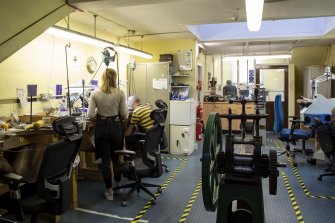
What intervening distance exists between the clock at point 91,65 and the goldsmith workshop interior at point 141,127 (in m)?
0.02

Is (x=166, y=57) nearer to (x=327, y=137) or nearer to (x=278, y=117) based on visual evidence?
(x=278, y=117)

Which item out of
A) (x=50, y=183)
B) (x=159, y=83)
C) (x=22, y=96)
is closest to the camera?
(x=50, y=183)

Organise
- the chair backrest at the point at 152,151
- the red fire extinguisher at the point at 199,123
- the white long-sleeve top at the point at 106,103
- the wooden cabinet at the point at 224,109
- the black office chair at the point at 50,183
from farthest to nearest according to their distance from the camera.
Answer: the wooden cabinet at the point at 224,109, the red fire extinguisher at the point at 199,123, the white long-sleeve top at the point at 106,103, the chair backrest at the point at 152,151, the black office chair at the point at 50,183

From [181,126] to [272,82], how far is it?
4.64m

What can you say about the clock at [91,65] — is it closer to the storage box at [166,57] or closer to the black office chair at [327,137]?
the storage box at [166,57]

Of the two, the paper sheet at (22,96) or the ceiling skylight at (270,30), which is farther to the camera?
the ceiling skylight at (270,30)

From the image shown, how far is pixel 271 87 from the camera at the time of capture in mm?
9312

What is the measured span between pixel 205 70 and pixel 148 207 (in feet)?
23.3

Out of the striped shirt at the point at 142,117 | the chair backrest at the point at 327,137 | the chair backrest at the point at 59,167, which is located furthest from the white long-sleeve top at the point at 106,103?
the chair backrest at the point at 327,137

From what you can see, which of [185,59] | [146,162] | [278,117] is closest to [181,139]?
[185,59]

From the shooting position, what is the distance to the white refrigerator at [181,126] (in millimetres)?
5992

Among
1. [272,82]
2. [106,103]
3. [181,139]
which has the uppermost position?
[272,82]

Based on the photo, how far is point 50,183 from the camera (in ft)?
7.39

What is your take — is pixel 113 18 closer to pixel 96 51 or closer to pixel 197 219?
pixel 96 51
